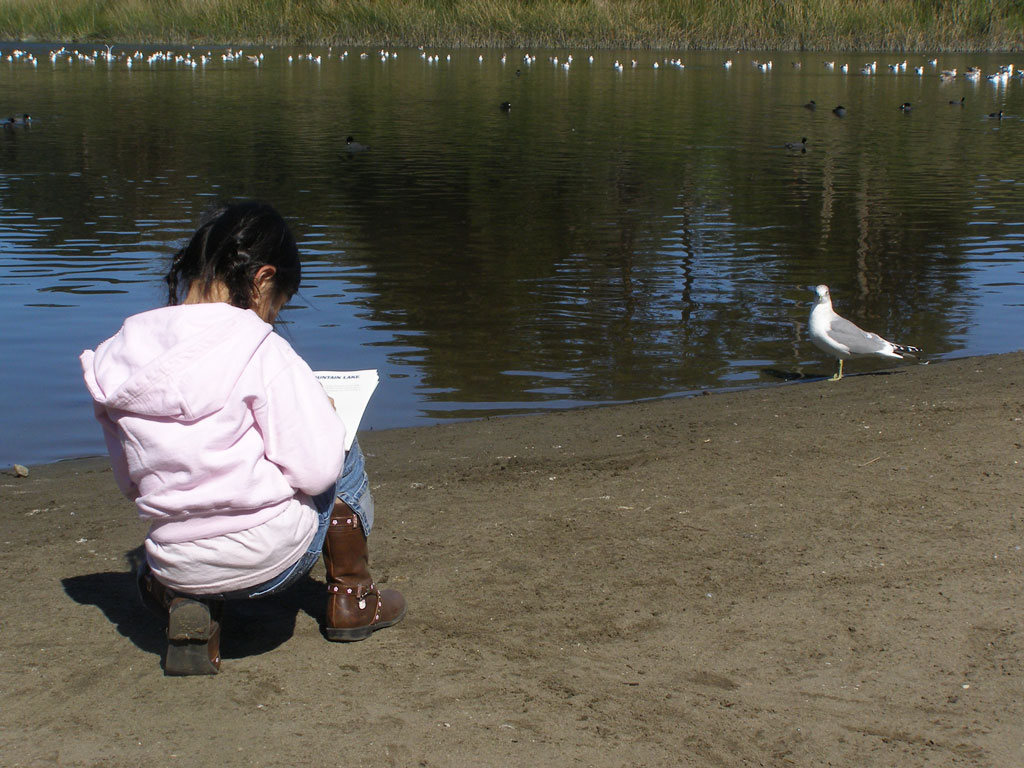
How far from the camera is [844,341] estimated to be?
788cm

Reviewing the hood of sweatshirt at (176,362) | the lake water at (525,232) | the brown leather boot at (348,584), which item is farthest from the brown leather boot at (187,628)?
the lake water at (525,232)

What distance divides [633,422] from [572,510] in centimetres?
197

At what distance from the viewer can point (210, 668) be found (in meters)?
3.24

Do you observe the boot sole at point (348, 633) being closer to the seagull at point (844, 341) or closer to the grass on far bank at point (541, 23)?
the seagull at point (844, 341)

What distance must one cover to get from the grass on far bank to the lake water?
52.5 feet

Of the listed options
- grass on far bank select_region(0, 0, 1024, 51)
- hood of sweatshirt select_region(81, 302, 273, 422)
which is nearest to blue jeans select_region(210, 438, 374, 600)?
hood of sweatshirt select_region(81, 302, 273, 422)

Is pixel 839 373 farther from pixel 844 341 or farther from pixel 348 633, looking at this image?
pixel 348 633

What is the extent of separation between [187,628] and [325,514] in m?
0.48

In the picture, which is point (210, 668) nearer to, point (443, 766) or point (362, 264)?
point (443, 766)

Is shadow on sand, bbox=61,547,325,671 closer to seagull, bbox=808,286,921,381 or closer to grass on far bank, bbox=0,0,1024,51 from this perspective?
seagull, bbox=808,286,921,381

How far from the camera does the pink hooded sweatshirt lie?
294 cm

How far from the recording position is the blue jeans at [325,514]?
3215 millimetres

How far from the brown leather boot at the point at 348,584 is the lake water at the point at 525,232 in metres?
2.14

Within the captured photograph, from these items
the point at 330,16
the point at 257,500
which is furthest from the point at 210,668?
the point at 330,16
